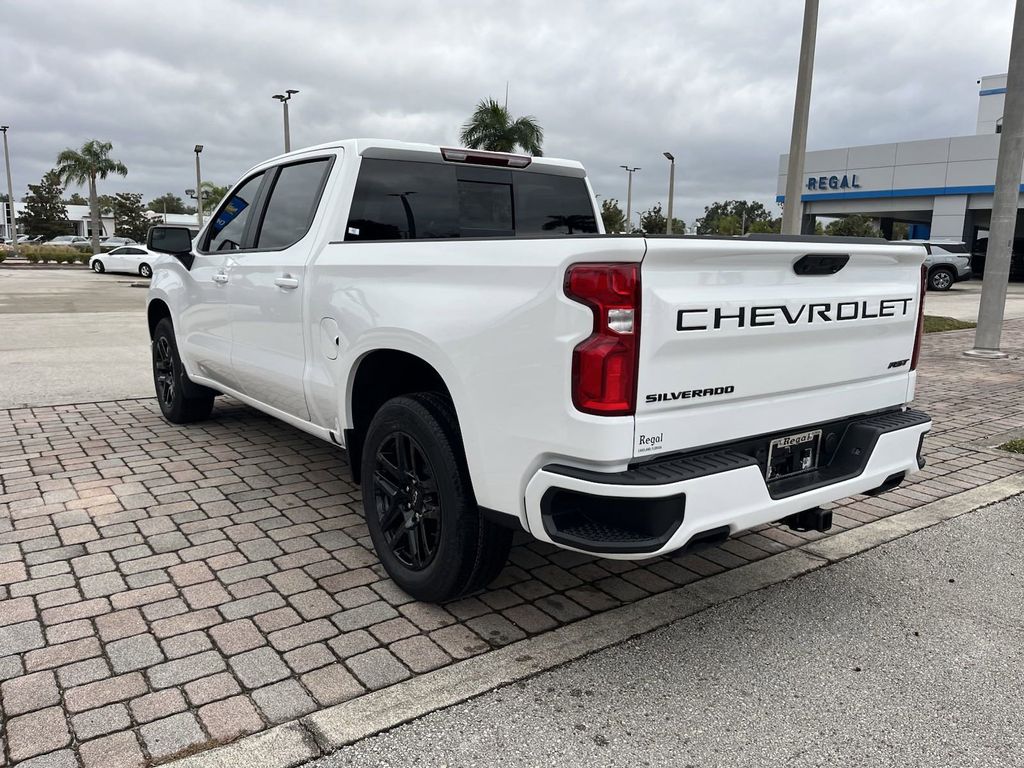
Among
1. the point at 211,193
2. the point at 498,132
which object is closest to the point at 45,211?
the point at 211,193

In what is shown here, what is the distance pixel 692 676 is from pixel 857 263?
5.66 ft

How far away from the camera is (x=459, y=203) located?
14.9 ft

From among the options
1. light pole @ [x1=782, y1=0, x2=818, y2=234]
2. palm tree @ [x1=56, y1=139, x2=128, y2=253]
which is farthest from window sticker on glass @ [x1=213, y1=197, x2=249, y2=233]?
palm tree @ [x1=56, y1=139, x2=128, y2=253]

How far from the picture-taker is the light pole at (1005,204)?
10.7m

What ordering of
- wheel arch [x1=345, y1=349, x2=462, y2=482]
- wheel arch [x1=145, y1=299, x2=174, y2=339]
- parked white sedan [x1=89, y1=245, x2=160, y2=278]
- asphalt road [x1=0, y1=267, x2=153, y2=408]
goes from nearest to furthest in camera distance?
wheel arch [x1=345, y1=349, x2=462, y2=482] → wheel arch [x1=145, y1=299, x2=174, y2=339] → asphalt road [x1=0, y1=267, x2=153, y2=408] → parked white sedan [x1=89, y1=245, x2=160, y2=278]

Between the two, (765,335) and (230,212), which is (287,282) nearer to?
(230,212)

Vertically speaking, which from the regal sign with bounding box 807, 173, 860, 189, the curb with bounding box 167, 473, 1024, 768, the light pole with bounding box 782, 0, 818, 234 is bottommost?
the curb with bounding box 167, 473, 1024, 768

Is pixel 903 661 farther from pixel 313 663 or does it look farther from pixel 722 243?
pixel 313 663

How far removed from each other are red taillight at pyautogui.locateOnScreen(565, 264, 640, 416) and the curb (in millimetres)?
1068

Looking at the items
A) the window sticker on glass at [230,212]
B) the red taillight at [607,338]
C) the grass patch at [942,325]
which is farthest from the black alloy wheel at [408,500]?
the grass patch at [942,325]

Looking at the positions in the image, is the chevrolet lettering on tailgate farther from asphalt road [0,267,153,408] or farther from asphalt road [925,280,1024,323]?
asphalt road [925,280,1024,323]

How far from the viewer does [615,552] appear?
260 centimetres

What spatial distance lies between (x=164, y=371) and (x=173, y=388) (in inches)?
11.2

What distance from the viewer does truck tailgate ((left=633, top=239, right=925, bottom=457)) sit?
103 inches
